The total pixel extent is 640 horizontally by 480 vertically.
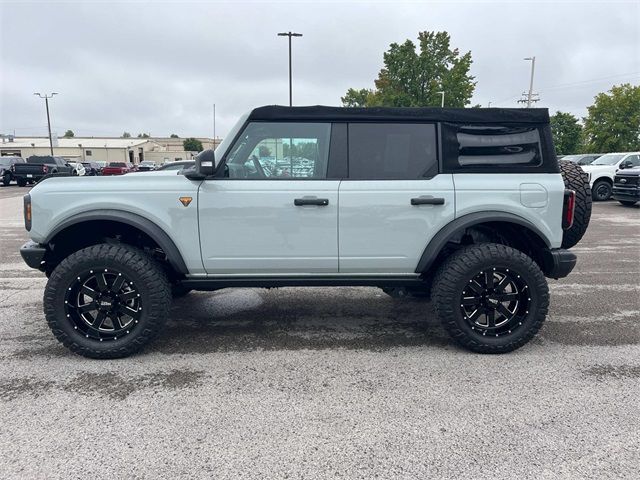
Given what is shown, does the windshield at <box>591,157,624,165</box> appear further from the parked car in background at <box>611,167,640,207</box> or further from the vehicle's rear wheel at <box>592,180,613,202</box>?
the parked car in background at <box>611,167,640,207</box>

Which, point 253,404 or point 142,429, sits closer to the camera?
point 142,429

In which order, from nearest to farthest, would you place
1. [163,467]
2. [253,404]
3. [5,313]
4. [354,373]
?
[163,467] < [253,404] < [354,373] < [5,313]

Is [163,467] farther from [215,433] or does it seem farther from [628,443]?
[628,443]

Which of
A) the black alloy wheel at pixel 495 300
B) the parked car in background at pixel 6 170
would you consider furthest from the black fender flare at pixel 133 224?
the parked car in background at pixel 6 170

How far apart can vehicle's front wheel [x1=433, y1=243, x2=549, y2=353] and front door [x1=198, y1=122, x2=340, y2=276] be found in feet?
3.07

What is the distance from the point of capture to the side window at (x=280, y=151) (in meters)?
3.58

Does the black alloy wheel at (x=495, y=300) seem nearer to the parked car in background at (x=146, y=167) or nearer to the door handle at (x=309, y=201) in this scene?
the door handle at (x=309, y=201)

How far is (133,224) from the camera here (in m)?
3.40

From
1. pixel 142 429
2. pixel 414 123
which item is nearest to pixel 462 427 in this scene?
pixel 142 429

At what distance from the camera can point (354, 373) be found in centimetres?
330

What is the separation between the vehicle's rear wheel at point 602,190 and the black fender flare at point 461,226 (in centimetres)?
1556

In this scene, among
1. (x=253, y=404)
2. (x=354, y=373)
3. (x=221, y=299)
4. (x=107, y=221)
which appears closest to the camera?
(x=253, y=404)

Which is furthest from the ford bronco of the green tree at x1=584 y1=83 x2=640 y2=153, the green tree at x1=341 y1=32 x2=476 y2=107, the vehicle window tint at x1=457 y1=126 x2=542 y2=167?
the green tree at x1=584 y1=83 x2=640 y2=153

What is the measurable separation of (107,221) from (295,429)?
88.0 inches
